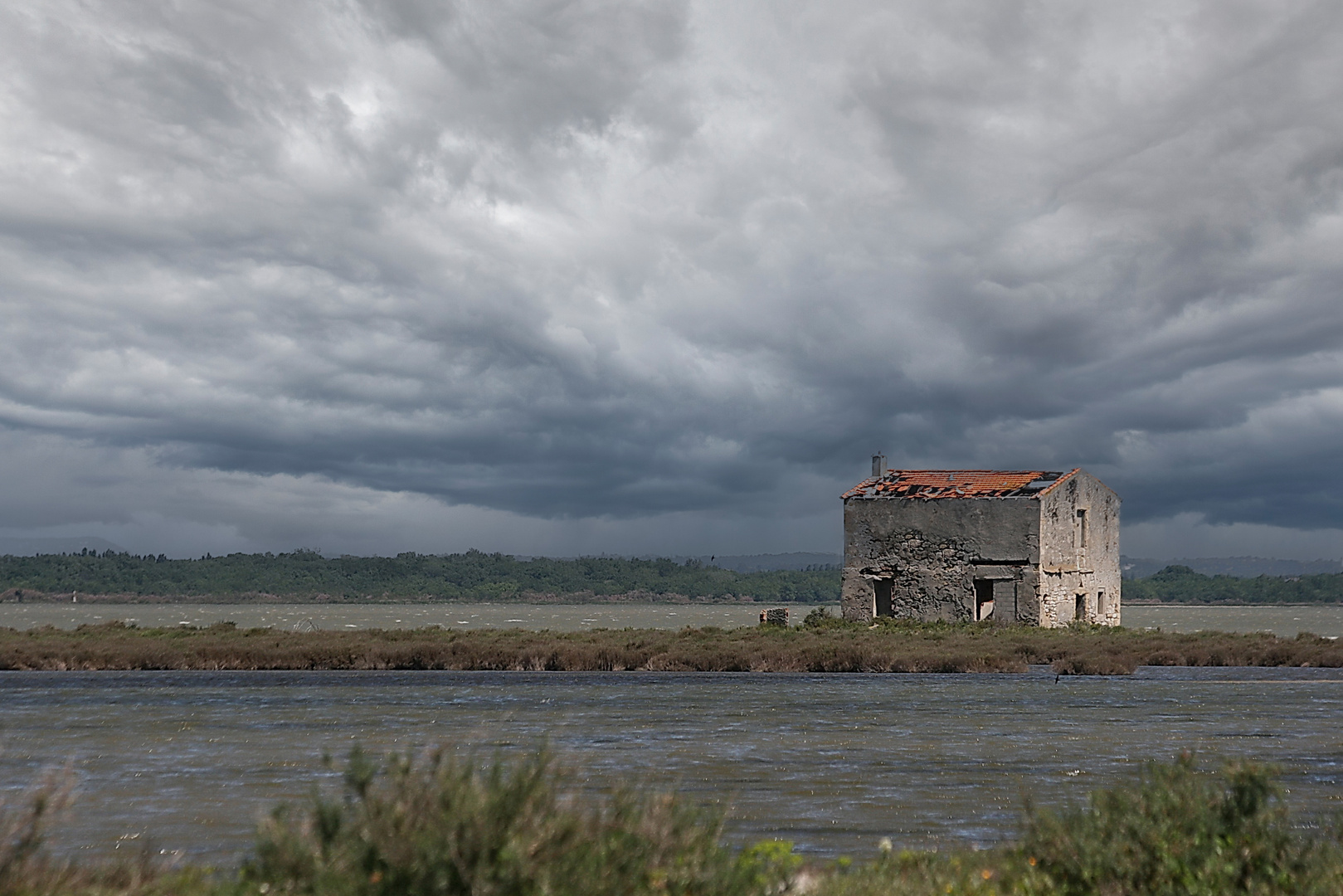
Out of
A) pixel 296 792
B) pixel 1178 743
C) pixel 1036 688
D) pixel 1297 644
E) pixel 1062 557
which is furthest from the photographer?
pixel 1062 557

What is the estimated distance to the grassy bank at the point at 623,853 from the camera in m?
6.11

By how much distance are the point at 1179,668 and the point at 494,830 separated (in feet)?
116

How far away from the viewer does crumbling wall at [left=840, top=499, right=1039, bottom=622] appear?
40844 mm

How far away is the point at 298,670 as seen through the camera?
3806 cm

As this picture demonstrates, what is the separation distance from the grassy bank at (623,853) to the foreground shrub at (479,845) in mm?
10

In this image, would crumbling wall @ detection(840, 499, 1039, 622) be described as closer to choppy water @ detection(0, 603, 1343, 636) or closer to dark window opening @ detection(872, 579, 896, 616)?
dark window opening @ detection(872, 579, 896, 616)

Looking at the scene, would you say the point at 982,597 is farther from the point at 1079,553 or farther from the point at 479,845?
the point at 479,845

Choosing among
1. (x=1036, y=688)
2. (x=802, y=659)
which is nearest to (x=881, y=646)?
(x=802, y=659)

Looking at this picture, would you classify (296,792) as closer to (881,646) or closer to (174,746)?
(174,746)

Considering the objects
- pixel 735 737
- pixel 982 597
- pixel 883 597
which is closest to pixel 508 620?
pixel 883 597

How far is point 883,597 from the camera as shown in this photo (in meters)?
43.3

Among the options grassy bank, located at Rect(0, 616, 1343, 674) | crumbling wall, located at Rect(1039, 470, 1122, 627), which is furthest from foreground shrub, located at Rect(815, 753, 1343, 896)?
crumbling wall, located at Rect(1039, 470, 1122, 627)

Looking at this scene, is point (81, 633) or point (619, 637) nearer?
point (619, 637)

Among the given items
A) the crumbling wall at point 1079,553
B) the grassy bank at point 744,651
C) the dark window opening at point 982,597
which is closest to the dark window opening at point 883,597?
the grassy bank at point 744,651
